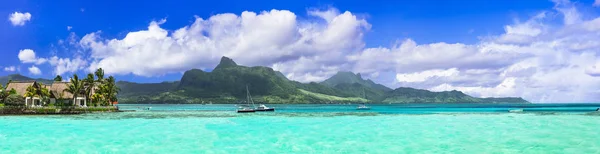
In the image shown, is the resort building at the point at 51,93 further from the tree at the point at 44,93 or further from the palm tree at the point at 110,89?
the palm tree at the point at 110,89

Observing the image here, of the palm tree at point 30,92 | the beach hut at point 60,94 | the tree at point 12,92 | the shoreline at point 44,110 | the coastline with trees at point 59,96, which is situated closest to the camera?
the shoreline at point 44,110

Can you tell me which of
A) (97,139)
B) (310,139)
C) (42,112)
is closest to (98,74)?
(42,112)

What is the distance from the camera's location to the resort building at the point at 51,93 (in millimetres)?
100500

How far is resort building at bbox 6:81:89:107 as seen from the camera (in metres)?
100

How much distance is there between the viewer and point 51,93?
106 metres

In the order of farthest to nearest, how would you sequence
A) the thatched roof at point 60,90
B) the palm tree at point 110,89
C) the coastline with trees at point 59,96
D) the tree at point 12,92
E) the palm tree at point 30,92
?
1. the palm tree at point 110,89
2. the thatched roof at point 60,90
3. the palm tree at point 30,92
4. the tree at point 12,92
5. the coastline with trees at point 59,96

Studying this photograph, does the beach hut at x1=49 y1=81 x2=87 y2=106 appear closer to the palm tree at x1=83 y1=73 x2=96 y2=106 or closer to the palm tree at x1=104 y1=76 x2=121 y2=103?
the palm tree at x1=83 y1=73 x2=96 y2=106

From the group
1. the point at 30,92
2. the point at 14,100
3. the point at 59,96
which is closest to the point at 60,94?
the point at 59,96

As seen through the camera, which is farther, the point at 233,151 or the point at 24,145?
the point at 24,145

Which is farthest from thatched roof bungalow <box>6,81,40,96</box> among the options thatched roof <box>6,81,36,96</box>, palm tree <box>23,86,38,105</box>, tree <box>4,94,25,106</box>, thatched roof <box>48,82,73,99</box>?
thatched roof <box>48,82,73,99</box>

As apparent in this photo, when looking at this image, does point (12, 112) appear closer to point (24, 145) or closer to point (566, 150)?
point (24, 145)

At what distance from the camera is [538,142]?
3117cm

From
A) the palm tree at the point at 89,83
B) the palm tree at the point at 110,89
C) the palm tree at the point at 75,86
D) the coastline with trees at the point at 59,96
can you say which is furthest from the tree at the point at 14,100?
the palm tree at the point at 110,89

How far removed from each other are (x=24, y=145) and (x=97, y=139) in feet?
16.7
